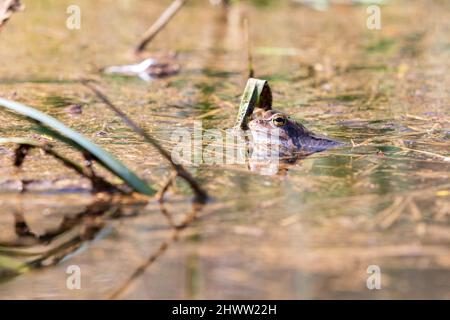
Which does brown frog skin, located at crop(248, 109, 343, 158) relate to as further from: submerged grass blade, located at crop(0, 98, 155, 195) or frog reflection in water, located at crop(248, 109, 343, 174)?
submerged grass blade, located at crop(0, 98, 155, 195)

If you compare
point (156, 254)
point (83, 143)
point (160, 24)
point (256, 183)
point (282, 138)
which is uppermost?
point (160, 24)

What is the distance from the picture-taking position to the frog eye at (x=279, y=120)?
12.0ft

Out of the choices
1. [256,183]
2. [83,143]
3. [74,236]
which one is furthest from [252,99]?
[74,236]

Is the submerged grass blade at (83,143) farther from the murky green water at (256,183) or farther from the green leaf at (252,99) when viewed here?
the green leaf at (252,99)

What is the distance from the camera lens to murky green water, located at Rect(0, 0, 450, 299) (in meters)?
2.23

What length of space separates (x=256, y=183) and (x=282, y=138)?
0.67m

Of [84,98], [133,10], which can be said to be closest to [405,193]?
[84,98]

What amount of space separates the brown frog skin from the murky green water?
0.12 meters

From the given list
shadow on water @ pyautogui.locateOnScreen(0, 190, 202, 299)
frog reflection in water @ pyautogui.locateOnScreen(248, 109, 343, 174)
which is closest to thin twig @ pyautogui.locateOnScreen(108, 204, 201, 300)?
shadow on water @ pyautogui.locateOnScreen(0, 190, 202, 299)

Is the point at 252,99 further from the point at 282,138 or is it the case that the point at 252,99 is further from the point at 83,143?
the point at 83,143

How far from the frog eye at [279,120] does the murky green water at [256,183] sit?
0.28 m

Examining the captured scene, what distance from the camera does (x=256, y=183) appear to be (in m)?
3.03

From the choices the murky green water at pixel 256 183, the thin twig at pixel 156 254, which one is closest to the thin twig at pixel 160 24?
the murky green water at pixel 256 183
